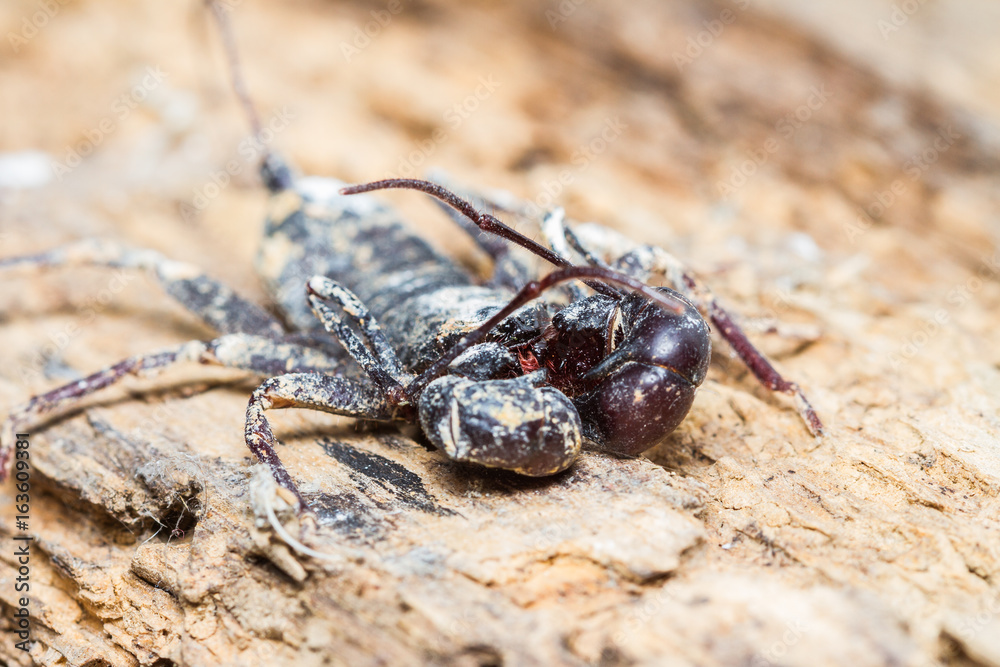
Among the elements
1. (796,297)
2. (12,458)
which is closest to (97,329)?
(12,458)

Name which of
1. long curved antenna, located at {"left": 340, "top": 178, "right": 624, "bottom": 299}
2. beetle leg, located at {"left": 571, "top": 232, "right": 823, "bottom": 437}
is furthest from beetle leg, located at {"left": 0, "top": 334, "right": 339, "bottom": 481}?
beetle leg, located at {"left": 571, "top": 232, "right": 823, "bottom": 437}

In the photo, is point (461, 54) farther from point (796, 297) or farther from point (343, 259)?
point (796, 297)

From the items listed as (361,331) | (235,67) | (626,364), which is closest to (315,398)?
(361,331)

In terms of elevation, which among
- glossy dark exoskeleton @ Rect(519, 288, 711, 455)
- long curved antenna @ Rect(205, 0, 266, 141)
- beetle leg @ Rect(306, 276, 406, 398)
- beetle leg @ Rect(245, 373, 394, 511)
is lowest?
beetle leg @ Rect(245, 373, 394, 511)

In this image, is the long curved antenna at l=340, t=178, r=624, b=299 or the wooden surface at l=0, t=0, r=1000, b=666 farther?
the long curved antenna at l=340, t=178, r=624, b=299

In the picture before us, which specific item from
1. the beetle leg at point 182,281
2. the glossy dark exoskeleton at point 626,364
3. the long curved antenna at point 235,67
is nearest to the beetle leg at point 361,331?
the glossy dark exoskeleton at point 626,364

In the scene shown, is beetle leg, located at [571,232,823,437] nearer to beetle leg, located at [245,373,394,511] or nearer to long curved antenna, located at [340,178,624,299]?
long curved antenna, located at [340,178,624,299]
